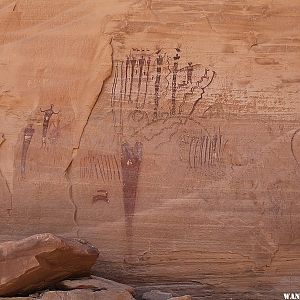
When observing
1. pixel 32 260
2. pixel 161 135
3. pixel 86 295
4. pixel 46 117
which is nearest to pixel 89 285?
pixel 86 295

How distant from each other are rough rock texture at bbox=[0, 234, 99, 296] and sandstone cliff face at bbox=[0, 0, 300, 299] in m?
0.58

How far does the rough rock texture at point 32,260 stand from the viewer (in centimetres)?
360

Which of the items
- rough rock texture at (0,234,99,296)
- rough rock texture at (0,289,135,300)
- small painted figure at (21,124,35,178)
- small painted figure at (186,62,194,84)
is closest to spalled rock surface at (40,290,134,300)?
rough rock texture at (0,289,135,300)

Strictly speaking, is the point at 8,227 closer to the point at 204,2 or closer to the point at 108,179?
the point at 108,179

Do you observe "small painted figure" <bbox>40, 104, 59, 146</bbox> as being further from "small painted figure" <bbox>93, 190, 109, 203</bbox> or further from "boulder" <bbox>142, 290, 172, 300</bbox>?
"boulder" <bbox>142, 290, 172, 300</bbox>

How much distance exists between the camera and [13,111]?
4453 mm

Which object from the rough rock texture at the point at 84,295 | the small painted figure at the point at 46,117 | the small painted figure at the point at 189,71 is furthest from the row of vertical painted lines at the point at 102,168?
the rough rock texture at the point at 84,295

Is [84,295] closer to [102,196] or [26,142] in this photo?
[102,196]

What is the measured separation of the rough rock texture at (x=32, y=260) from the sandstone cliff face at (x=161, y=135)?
0.58 meters

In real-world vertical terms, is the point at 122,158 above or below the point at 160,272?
above

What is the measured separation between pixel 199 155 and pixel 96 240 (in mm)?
788

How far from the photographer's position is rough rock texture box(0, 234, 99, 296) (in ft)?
11.8

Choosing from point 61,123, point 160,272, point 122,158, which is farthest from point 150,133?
point 160,272

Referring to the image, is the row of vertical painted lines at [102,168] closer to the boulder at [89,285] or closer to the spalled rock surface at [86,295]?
the boulder at [89,285]
